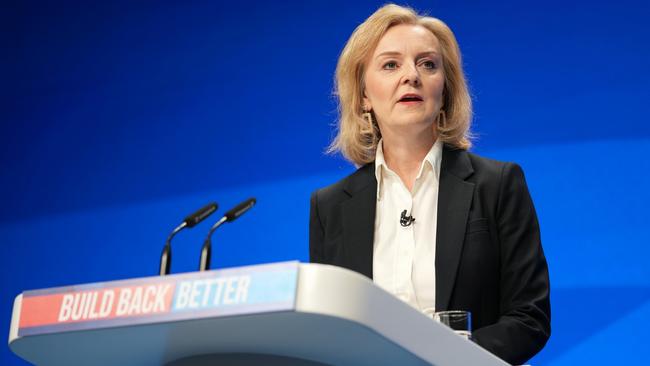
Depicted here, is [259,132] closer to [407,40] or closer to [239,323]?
[407,40]

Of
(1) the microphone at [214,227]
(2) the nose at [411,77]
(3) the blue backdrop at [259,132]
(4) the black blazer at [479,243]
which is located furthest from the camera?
(3) the blue backdrop at [259,132]

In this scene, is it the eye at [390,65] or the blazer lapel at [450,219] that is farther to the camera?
the eye at [390,65]

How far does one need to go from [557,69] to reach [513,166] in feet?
3.25

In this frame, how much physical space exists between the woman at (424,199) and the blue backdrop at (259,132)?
0.73m

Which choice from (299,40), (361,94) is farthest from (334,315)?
(299,40)

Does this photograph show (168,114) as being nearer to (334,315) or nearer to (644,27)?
(644,27)

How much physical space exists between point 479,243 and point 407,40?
61 centimetres

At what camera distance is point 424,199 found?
7.86ft

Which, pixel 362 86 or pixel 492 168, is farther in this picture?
pixel 362 86

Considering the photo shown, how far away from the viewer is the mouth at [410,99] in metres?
2.46

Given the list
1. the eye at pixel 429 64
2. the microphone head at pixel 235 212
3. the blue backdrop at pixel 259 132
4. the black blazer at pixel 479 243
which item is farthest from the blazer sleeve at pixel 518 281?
the blue backdrop at pixel 259 132

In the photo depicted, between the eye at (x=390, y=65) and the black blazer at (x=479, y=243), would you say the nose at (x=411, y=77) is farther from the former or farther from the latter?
the black blazer at (x=479, y=243)

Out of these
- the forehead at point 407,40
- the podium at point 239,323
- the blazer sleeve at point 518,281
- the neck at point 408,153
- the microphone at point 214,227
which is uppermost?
the forehead at point 407,40

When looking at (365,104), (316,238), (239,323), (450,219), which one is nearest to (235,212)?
(239,323)
